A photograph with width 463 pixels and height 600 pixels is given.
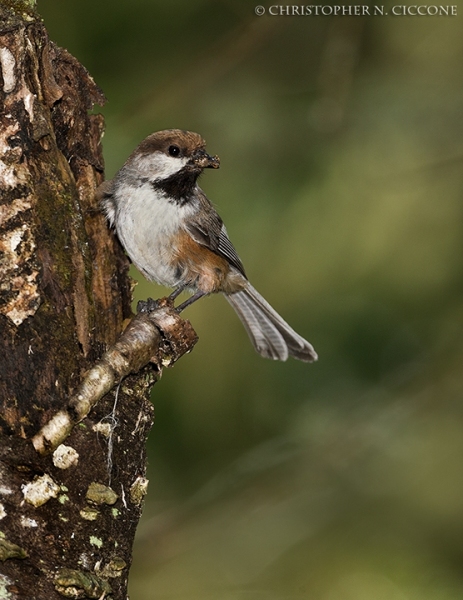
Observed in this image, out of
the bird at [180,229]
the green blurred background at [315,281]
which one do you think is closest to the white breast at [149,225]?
the bird at [180,229]

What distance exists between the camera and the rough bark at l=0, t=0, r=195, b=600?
2.36 metres

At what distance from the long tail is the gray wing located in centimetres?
23

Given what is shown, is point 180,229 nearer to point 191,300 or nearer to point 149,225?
point 149,225

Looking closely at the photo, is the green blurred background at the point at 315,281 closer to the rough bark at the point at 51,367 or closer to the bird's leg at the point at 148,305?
the bird's leg at the point at 148,305

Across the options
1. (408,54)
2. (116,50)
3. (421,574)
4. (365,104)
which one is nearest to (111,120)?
(116,50)

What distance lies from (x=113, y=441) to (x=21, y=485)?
1.32 ft

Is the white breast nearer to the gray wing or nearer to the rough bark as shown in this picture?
the gray wing

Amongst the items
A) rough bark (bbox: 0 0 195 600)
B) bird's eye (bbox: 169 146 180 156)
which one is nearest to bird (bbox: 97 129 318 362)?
bird's eye (bbox: 169 146 180 156)

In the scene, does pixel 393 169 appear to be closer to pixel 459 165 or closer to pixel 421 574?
pixel 459 165

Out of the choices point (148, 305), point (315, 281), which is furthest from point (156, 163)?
point (315, 281)

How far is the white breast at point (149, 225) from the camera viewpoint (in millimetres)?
4051

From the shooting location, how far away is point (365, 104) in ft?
13.6

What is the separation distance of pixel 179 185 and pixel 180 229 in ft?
0.84

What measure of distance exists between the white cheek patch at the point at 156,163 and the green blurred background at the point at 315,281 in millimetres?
150
